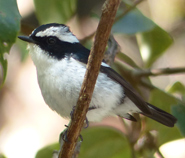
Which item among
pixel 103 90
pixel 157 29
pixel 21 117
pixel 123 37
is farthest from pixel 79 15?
pixel 103 90

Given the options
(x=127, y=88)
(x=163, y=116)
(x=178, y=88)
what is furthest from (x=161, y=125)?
(x=127, y=88)

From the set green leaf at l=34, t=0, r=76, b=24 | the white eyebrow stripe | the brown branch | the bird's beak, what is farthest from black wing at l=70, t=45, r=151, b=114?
green leaf at l=34, t=0, r=76, b=24

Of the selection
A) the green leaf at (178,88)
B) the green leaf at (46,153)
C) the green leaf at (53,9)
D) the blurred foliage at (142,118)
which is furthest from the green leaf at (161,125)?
the green leaf at (53,9)

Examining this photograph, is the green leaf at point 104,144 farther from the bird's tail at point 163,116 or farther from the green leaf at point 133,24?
the green leaf at point 133,24

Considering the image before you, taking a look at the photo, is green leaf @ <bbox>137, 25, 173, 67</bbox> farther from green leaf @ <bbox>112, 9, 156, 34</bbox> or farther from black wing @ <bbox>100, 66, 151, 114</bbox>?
black wing @ <bbox>100, 66, 151, 114</bbox>

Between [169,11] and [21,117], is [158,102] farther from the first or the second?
[21,117]

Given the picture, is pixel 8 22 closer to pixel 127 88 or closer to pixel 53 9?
pixel 127 88
